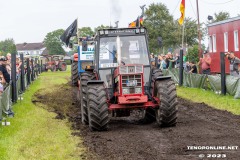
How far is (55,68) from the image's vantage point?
53.7 meters

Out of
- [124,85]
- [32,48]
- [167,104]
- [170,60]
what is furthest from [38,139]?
[32,48]

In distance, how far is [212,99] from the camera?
1806 cm

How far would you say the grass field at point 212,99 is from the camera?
15791 mm

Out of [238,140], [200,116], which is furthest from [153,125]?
[238,140]

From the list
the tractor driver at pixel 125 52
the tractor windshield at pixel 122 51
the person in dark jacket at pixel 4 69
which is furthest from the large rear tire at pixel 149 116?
the person in dark jacket at pixel 4 69

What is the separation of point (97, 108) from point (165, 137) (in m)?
1.87

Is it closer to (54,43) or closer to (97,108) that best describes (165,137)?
(97,108)

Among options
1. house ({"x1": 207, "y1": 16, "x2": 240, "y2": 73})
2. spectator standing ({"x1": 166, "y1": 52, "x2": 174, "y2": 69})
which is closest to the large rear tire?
house ({"x1": 207, "y1": 16, "x2": 240, "y2": 73})

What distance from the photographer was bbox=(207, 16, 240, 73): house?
24625 millimetres

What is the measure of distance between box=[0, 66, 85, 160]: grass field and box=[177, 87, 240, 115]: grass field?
5278 mm

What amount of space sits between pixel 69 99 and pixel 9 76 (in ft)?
12.3

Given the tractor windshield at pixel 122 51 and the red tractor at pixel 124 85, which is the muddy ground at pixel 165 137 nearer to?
the red tractor at pixel 124 85

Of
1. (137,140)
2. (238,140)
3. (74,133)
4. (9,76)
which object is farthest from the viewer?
(9,76)

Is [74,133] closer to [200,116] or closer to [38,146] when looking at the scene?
[38,146]
